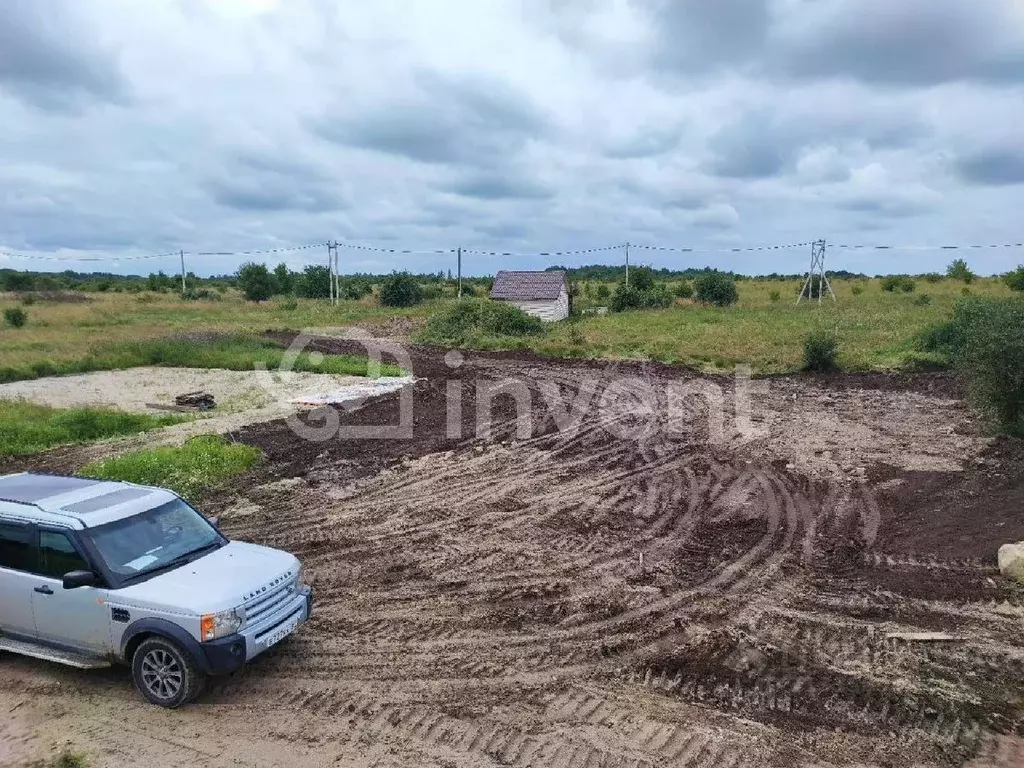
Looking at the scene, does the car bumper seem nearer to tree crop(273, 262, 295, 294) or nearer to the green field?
the green field

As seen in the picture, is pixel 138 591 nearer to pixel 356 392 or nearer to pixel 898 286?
pixel 356 392

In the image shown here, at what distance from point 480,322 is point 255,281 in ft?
128

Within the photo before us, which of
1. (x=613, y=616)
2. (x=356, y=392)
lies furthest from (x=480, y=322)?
(x=613, y=616)

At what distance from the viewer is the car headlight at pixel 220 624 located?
5812mm

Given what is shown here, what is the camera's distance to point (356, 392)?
2084 centimetres

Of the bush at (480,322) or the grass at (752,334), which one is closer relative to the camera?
the grass at (752,334)

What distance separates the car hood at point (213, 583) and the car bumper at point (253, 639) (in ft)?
0.74

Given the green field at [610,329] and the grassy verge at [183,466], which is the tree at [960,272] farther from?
the grassy verge at [183,466]

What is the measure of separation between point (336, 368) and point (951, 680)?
68.9 ft

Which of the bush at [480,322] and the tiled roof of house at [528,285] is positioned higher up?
the tiled roof of house at [528,285]

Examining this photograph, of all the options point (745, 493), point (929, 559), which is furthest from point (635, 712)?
point (745, 493)

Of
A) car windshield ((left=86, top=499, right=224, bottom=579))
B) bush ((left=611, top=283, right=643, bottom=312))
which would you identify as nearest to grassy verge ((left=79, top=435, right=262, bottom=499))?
car windshield ((left=86, top=499, right=224, bottom=579))

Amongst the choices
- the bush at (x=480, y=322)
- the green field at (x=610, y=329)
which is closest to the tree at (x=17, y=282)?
the green field at (x=610, y=329)

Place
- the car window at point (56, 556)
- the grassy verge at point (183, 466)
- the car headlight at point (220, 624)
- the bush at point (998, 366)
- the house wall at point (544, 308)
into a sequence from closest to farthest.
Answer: the car headlight at point (220, 624) → the car window at point (56, 556) → the grassy verge at point (183, 466) → the bush at point (998, 366) → the house wall at point (544, 308)
